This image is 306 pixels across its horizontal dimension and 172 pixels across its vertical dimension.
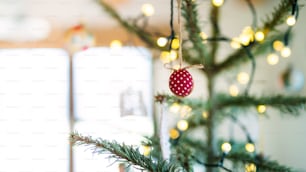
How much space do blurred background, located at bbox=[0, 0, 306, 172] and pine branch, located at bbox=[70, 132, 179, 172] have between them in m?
1.44

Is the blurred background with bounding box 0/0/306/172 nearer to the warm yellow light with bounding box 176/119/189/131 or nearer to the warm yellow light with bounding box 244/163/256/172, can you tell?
the warm yellow light with bounding box 176/119/189/131

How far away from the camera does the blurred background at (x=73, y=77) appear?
2.29m

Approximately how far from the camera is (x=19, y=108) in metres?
2.35

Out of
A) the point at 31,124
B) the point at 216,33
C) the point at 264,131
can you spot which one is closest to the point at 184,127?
the point at 216,33

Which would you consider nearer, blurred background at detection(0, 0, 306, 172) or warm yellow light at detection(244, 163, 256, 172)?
warm yellow light at detection(244, 163, 256, 172)

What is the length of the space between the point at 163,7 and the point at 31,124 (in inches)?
38.3

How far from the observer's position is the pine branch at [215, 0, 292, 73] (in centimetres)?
111

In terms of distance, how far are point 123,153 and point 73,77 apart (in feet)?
5.23

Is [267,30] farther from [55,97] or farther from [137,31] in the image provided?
[55,97]

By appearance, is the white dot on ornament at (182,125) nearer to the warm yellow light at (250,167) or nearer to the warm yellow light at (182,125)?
the warm yellow light at (182,125)

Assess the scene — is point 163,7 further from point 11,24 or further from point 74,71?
point 11,24

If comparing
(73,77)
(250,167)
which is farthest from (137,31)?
(73,77)

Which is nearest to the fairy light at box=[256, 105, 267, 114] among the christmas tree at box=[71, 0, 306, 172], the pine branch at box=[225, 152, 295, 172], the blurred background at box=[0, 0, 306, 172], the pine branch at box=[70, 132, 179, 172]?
the christmas tree at box=[71, 0, 306, 172]

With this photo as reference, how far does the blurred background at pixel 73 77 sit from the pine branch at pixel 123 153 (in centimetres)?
144
